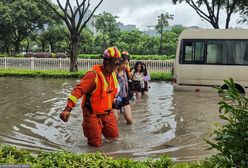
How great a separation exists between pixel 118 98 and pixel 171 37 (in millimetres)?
47264

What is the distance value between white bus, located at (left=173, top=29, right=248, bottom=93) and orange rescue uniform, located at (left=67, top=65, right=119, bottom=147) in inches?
333

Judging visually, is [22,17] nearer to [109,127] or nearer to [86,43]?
[86,43]

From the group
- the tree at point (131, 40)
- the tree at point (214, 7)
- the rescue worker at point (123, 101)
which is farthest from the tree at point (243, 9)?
the tree at point (131, 40)

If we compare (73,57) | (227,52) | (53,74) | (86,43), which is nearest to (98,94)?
(227,52)

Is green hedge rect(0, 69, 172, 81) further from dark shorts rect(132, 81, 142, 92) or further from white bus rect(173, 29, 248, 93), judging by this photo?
dark shorts rect(132, 81, 142, 92)

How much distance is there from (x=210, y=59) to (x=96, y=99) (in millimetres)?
9206

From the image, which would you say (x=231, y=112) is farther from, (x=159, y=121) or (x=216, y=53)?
(x=216, y=53)

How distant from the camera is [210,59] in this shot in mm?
14750

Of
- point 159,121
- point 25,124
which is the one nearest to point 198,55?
point 159,121

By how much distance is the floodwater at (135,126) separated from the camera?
6.95 m

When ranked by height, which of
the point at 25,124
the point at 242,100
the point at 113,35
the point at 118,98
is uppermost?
the point at 113,35

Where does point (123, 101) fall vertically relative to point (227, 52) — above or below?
below

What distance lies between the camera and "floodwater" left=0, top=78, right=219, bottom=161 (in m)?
6.95

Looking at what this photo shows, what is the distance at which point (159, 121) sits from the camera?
31.0 feet
